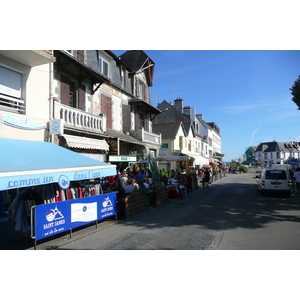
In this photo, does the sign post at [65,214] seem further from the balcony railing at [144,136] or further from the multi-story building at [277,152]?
the multi-story building at [277,152]

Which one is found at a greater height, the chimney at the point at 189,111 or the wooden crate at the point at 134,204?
the chimney at the point at 189,111

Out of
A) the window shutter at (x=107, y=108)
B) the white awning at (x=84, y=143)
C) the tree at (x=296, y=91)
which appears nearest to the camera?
the white awning at (x=84, y=143)

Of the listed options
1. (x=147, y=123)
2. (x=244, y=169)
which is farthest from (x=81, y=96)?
(x=244, y=169)

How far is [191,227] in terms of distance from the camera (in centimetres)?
787

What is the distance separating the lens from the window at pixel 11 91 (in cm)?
888

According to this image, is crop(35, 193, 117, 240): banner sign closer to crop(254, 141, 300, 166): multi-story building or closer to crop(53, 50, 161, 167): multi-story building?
crop(53, 50, 161, 167): multi-story building

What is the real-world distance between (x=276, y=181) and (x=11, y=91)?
1416 cm

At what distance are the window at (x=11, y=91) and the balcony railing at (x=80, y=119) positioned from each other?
1.75 metres

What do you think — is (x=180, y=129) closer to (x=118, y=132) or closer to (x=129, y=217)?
(x=118, y=132)

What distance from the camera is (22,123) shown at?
9211mm

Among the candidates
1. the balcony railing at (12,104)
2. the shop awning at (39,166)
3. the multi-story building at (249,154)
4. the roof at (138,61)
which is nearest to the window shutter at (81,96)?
the balcony railing at (12,104)

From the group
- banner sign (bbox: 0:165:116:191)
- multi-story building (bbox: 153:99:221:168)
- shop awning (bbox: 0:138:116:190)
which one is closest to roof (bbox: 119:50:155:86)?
multi-story building (bbox: 153:99:221:168)

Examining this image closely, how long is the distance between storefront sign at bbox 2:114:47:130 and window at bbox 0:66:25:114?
40 cm

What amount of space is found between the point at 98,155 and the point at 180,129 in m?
21.7
